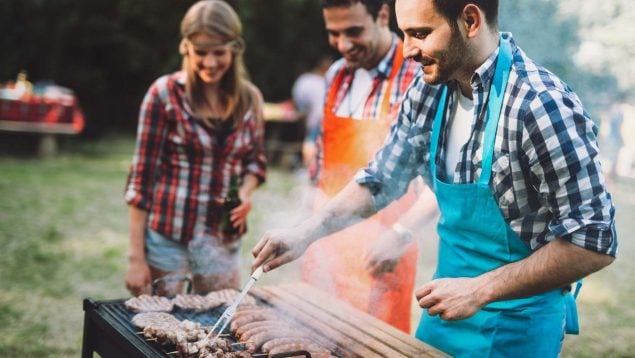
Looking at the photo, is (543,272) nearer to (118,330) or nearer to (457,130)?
(457,130)

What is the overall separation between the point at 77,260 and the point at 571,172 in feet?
20.6

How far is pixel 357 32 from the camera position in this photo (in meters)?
3.53

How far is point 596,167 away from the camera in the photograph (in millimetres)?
2002

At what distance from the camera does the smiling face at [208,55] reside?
3658 millimetres

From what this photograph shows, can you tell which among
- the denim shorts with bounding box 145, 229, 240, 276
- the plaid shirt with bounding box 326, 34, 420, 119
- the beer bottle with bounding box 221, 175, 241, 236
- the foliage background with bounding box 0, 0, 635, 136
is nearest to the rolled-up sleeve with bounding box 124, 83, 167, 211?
the denim shorts with bounding box 145, 229, 240, 276

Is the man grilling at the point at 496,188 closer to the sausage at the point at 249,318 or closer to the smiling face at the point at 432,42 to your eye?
the smiling face at the point at 432,42

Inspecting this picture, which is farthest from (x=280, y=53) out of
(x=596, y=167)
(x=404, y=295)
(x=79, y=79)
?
(x=596, y=167)

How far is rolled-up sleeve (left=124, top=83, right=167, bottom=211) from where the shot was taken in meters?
3.64

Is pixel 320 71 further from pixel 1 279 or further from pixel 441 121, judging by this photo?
pixel 441 121

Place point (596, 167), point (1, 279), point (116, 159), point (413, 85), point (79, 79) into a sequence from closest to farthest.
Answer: point (596, 167) → point (413, 85) → point (1, 279) → point (116, 159) → point (79, 79)

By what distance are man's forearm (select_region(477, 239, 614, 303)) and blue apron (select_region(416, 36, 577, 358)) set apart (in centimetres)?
22

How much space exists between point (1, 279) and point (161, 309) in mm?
4091

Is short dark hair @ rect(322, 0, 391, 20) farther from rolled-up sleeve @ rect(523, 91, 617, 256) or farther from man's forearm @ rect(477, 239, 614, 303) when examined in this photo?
man's forearm @ rect(477, 239, 614, 303)

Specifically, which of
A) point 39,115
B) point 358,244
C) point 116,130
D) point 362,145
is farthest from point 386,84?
point 116,130
